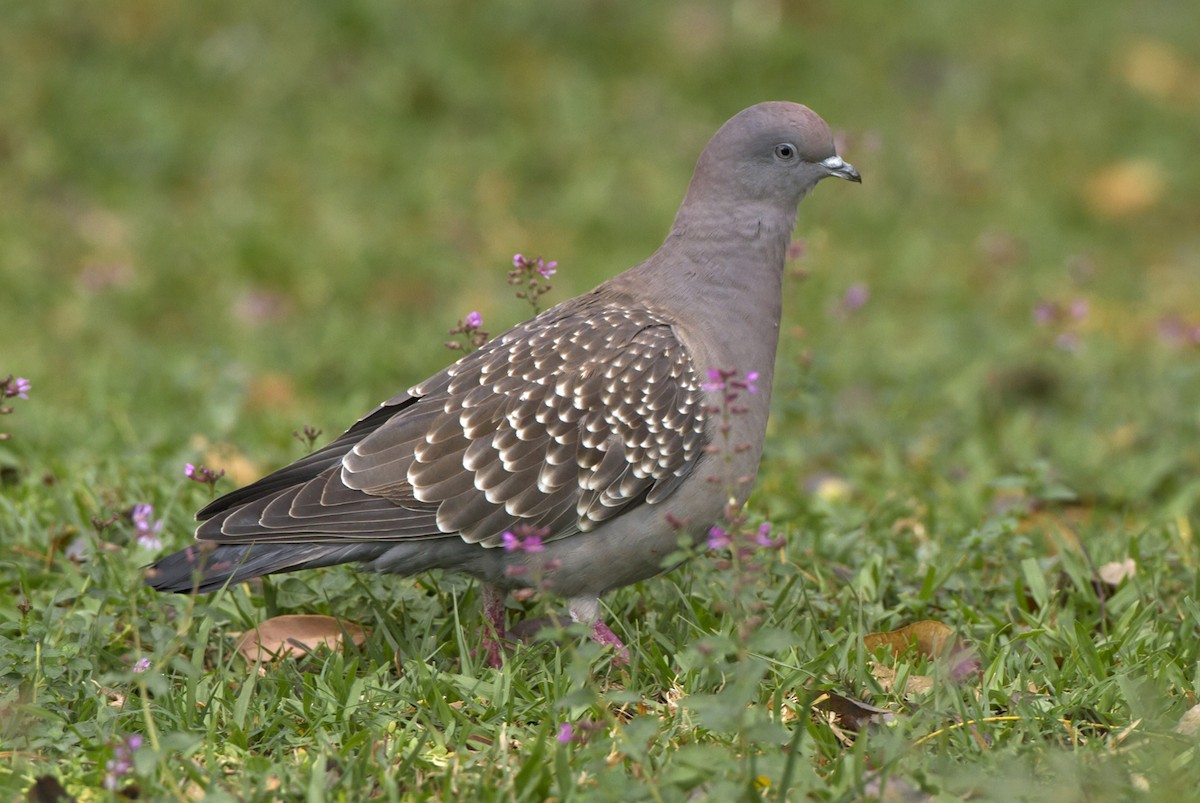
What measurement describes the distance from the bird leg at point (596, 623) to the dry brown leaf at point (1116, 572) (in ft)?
5.02

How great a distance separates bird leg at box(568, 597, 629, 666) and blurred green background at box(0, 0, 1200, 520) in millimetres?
1555

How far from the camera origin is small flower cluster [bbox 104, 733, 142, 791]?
2.94 meters

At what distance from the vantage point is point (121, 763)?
117 inches

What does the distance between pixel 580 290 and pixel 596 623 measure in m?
4.13

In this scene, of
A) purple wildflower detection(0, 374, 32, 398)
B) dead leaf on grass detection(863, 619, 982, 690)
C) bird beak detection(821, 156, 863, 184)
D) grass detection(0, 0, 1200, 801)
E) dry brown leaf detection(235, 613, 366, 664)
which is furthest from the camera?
bird beak detection(821, 156, 863, 184)

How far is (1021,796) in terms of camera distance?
2.97 metres

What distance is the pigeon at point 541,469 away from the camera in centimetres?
376

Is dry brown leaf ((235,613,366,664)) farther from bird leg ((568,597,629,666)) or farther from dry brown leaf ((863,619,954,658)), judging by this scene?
dry brown leaf ((863,619,954,658))

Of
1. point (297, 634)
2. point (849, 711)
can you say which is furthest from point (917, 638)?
point (297, 634)

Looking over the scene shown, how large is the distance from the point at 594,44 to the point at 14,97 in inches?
151

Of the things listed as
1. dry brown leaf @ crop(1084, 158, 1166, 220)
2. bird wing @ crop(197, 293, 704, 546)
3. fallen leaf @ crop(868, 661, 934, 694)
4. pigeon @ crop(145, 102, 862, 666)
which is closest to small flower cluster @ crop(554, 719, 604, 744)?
pigeon @ crop(145, 102, 862, 666)

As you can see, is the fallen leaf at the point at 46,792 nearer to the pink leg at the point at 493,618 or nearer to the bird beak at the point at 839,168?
the pink leg at the point at 493,618

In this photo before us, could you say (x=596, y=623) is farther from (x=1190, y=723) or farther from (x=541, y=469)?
(x=1190, y=723)

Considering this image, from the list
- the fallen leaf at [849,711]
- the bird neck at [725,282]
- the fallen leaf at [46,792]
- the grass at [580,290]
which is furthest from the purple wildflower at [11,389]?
the fallen leaf at [849,711]
